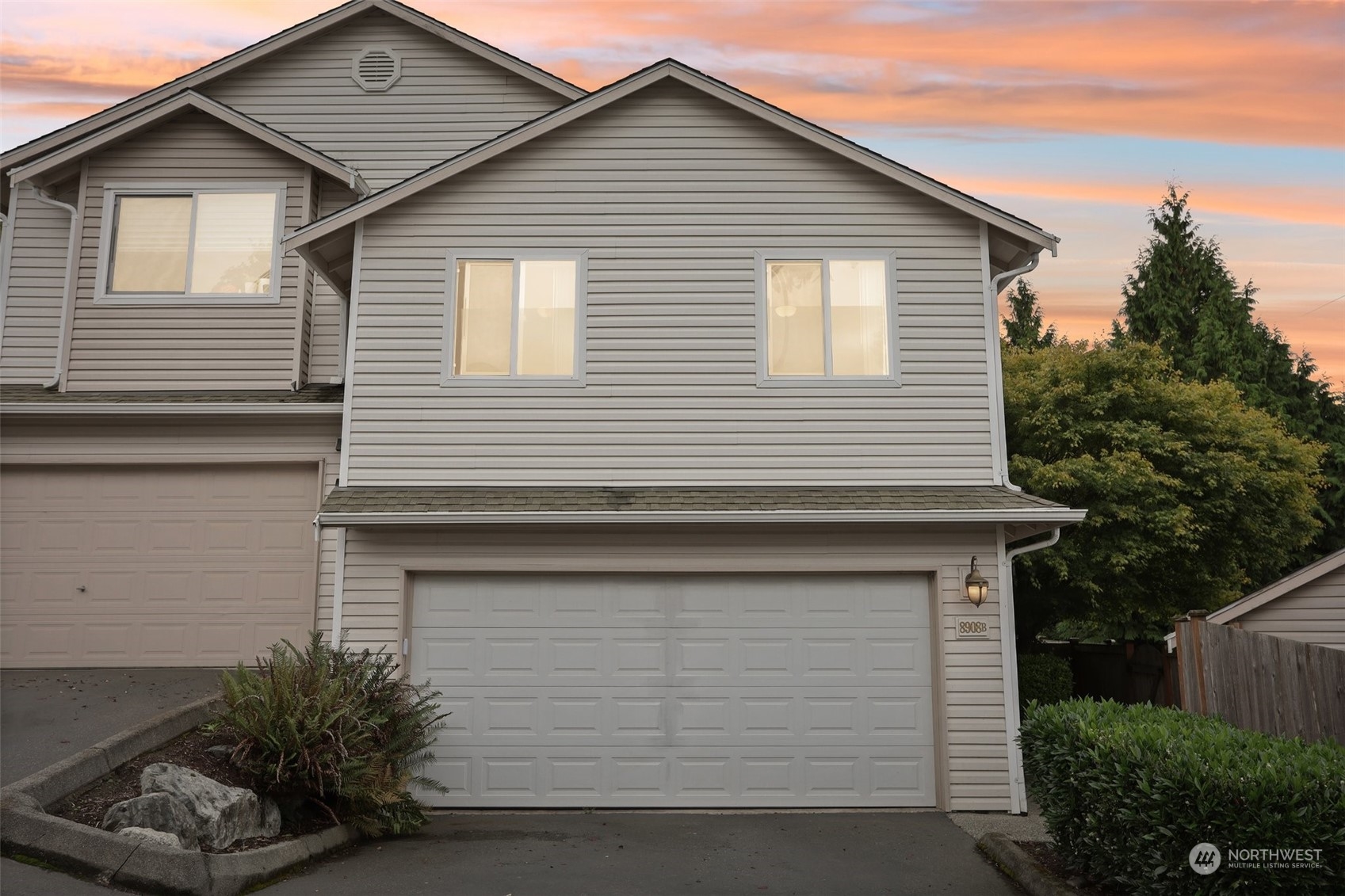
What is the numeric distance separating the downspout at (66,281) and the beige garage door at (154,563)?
1197mm

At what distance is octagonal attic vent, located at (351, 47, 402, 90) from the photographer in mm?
14562

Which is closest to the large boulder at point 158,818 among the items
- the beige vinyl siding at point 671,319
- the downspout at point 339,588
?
the downspout at point 339,588

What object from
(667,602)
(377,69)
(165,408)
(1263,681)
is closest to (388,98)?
(377,69)

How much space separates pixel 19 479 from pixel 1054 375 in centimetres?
1593

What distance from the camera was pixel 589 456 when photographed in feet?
34.3

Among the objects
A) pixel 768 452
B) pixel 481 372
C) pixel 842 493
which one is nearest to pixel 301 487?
pixel 481 372

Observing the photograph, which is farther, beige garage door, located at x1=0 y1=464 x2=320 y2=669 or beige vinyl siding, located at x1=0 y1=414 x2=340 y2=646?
beige vinyl siding, located at x1=0 y1=414 x2=340 y2=646

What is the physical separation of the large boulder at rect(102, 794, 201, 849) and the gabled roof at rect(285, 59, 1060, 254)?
5.65 metres

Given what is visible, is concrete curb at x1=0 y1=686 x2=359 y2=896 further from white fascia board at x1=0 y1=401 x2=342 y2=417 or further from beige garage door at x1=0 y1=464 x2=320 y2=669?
white fascia board at x1=0 y1=401 x2=342 y2=417

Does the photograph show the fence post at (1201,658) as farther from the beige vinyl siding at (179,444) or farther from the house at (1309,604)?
the beige vinyl siding at (179,444)

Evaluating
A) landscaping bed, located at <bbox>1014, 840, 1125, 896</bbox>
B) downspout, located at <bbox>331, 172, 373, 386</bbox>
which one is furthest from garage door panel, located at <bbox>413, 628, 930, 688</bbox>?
downspout, located at <bbox>331, 172, 373, 386</bbox>

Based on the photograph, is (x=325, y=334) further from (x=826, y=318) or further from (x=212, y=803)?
(x=212, y=803)

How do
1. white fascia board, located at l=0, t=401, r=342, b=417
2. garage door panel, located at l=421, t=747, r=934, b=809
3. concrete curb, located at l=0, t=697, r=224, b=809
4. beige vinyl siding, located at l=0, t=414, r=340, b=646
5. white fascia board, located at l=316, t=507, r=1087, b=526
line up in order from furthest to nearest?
beige vinyl siding, located at l=0, t=414, r=340, b=646, white fascia board, located at l=0, t=401, r=342, b=417, garage door panel, located at l=421, t=747, r=934, b=809, white fascia board, located at l=316, t=507, r=1087, b=526, concrete curb, located at l=0, t=697, r=224, b=809

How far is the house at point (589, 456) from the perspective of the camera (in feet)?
32.9
